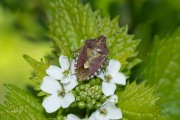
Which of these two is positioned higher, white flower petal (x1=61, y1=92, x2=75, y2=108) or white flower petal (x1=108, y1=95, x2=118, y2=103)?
white flower petal (x1=108, y1=95, x2=118, y2=103)

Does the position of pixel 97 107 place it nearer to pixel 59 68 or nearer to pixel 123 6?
pixel 59 68

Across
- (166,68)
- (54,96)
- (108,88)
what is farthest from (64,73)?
(166,68)

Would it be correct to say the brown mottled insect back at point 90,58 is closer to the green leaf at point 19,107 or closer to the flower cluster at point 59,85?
the flower cluster at point 59,85

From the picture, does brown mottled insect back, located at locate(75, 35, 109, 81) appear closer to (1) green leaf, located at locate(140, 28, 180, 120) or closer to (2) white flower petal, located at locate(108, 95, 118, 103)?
(2) white flower petal, located at locate(108, 95, 118, 103)

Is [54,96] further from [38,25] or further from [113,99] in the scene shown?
[38,25]

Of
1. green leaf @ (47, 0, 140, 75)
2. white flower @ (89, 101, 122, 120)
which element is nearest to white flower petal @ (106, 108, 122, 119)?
white flower @ (89, 101, 122, 120)
